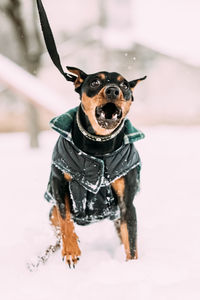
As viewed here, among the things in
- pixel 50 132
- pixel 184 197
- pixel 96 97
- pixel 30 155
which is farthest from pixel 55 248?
pixel 50 132

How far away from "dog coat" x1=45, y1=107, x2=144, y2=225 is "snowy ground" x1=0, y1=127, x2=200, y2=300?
40cm

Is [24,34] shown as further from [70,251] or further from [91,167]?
[70,251]

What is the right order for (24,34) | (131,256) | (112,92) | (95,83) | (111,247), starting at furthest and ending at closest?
(24,34) → (111,247) → (131,256) → (95,83) → (112,92)

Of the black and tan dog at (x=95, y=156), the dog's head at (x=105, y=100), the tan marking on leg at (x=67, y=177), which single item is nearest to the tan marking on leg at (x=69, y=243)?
the black and tan dog at (x=95, y=156)

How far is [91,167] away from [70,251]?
0.55 metres

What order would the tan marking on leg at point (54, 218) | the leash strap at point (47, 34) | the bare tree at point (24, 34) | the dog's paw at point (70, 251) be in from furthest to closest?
the bare tree at point (24, 34)
the tan marking on leg at point (54, 218)
the dog's paw at point (70, 251)
the leash strap at point (47, 34)

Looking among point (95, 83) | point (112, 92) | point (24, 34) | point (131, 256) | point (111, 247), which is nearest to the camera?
point (112, 92)

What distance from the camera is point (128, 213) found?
103 inches

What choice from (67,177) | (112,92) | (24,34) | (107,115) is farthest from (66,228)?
(24,34)

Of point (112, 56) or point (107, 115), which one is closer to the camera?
point (107, 115)

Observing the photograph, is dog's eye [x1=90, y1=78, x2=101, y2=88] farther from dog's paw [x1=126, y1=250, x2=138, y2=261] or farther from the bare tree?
the bare tree

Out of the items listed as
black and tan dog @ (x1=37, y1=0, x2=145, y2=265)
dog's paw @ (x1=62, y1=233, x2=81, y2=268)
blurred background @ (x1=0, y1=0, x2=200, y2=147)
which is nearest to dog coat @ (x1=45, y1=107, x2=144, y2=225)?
black and tan dog @ (x1=37, y1=0, x2=145, y2=265)

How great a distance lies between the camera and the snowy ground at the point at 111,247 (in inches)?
82.7

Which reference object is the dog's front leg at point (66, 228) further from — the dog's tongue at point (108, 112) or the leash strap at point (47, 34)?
the leash strap at point (47, 34)
